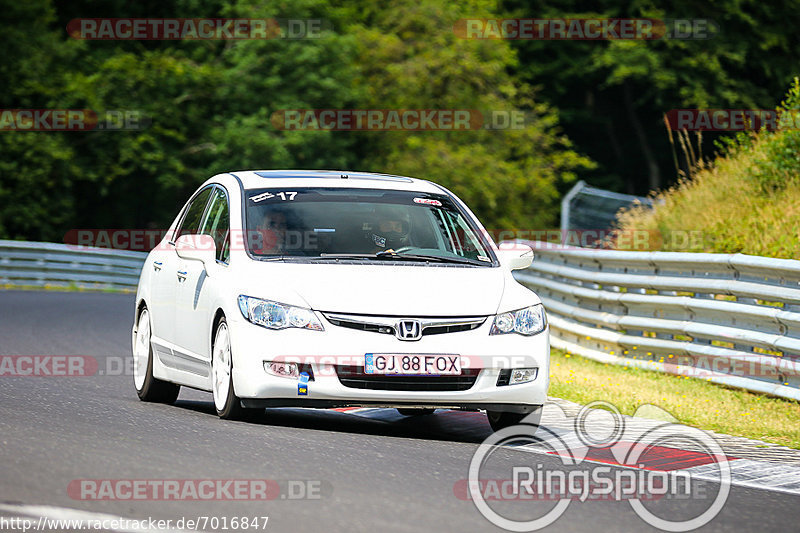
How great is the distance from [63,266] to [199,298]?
23.1 m

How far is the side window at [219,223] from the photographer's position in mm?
9906

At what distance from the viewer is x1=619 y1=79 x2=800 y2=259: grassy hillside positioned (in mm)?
15469

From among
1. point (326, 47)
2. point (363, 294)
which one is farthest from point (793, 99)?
point (326, 47)

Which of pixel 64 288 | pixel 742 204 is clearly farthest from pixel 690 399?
pixel 64 288

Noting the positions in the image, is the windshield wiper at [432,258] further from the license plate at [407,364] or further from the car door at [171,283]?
the car door at [171,283]

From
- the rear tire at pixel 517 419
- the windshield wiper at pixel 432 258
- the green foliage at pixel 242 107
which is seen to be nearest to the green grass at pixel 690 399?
the rear tire at pixel 517 419

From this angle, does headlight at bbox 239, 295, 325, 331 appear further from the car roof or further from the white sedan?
the car roof

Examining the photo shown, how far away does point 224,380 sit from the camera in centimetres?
930

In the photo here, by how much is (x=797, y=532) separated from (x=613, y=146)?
51.8 metres

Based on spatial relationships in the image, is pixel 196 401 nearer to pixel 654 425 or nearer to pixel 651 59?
pixel 654 425

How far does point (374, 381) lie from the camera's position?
8.80m

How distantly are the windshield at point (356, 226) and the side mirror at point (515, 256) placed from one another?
100mm

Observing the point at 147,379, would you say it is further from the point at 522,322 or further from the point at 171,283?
the point at 522,322

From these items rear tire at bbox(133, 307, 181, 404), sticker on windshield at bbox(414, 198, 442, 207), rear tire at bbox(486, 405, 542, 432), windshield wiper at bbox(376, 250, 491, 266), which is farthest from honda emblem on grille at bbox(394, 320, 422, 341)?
rear tire at bbox(133, 307, 181, 404)
